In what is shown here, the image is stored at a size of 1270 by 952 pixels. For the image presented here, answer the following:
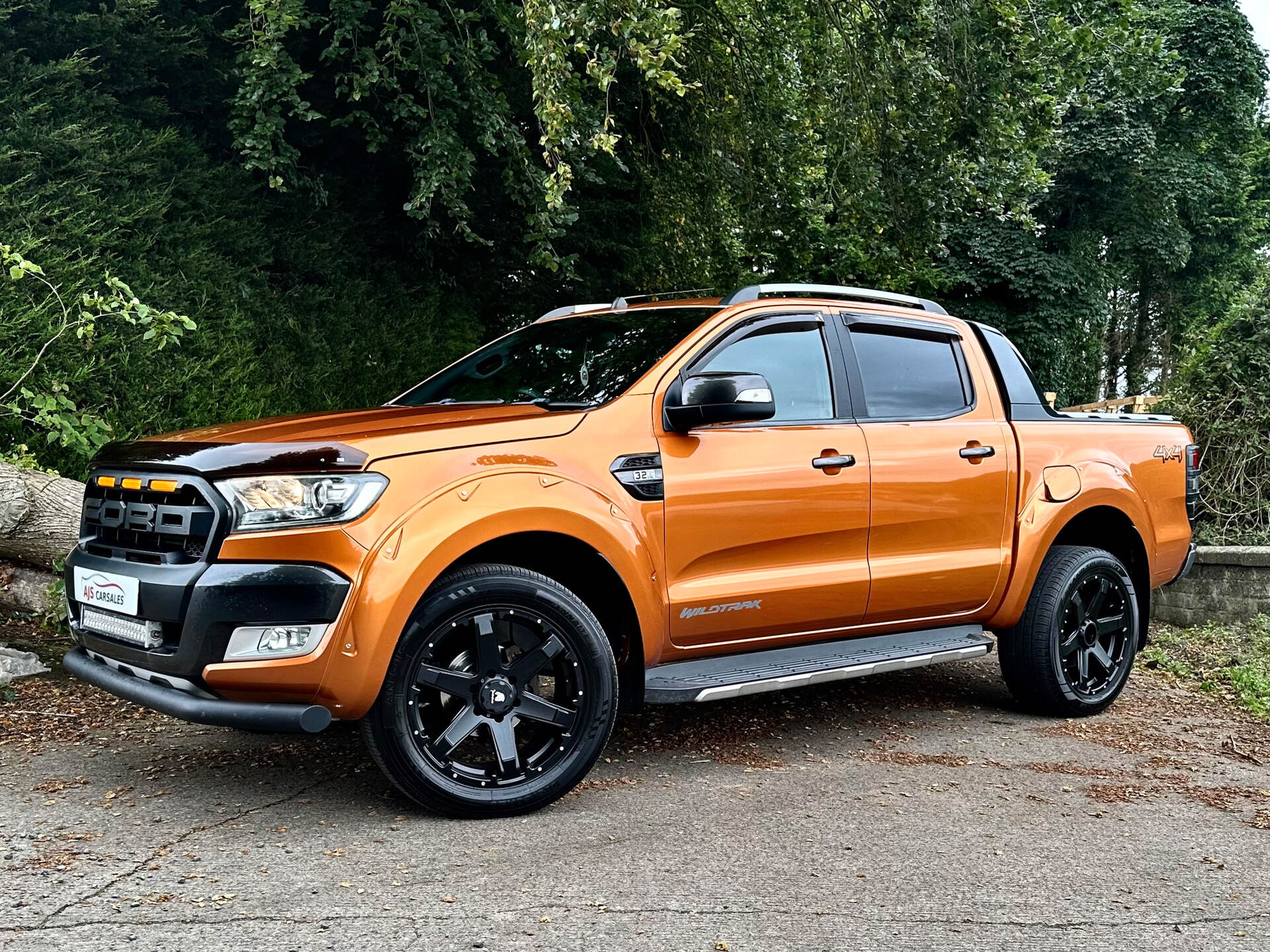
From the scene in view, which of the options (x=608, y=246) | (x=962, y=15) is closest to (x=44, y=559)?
(x=608, y=246)

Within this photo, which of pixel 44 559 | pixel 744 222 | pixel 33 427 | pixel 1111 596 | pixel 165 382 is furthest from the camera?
pixel 744 222

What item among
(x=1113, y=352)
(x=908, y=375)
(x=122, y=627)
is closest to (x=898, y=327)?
(x=908, y=375)

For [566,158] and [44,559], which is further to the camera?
[566,158]

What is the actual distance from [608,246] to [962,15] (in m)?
4.12

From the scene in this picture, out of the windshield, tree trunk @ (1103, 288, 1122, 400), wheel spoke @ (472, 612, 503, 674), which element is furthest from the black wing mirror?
tree trunk @ (1103, 288, 1122, 400)

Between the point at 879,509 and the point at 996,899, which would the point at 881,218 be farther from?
the point at 996,899

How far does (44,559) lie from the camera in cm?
712

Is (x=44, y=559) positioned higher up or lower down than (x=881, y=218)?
lower down

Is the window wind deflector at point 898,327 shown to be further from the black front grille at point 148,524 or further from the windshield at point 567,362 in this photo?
the black front grille at point 148,524

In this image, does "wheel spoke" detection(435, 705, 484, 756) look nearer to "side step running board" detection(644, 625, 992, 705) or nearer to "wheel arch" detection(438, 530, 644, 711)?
"wheel arch" detection(438, 530, 644, 711)

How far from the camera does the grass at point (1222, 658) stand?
24.1 feet

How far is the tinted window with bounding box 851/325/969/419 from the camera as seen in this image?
5.71 m

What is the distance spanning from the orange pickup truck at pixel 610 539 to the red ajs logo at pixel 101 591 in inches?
0.6

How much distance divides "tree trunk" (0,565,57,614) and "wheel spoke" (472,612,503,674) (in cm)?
410
